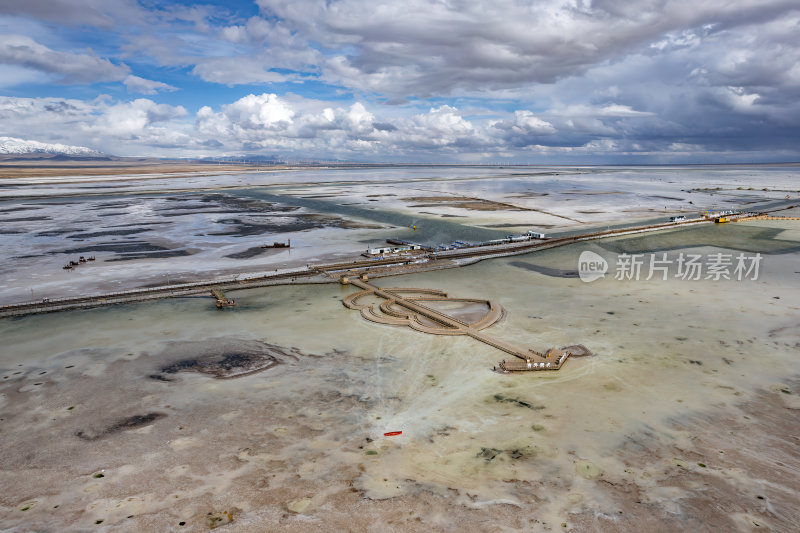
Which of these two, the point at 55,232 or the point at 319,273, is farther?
the point at 55,232

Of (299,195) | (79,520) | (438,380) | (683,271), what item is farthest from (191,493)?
(299,195)

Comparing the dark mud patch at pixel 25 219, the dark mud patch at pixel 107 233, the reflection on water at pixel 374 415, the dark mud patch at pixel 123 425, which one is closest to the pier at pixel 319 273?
the reflection on water at pixel 374 415

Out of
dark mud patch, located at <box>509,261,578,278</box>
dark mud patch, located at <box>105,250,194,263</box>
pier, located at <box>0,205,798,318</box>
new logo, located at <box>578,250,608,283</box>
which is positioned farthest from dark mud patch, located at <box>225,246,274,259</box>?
new logo, located at <box>578,250,608,283</box>

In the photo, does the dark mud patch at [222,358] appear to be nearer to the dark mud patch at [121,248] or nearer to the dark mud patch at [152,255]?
the dark mud patch at [152,255]

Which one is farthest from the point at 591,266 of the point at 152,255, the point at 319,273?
the point at 152,255

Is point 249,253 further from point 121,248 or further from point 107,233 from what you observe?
point 107,233

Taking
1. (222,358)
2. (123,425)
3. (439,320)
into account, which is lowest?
(123,425)

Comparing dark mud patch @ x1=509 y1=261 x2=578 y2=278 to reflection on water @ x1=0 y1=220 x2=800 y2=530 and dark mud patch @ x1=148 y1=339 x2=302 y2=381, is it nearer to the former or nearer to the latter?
reflection on water @ x1=0 y1=220 x2=800 y2=530
